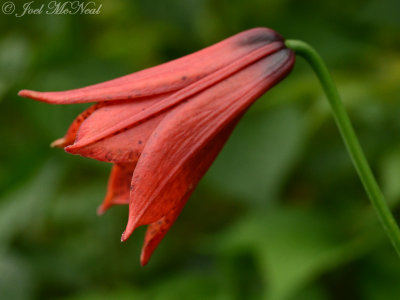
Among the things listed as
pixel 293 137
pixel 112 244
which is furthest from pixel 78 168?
pixel 293 137

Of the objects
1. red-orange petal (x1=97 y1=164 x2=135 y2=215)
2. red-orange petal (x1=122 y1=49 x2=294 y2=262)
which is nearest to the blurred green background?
red-orange petal (x1=97 y1=164 x2=135 y2=215)

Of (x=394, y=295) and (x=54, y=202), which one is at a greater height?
(x=394, y=295)

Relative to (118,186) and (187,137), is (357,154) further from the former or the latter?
(118,186)

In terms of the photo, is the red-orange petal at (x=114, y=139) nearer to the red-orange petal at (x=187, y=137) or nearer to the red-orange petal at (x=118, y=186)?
the red-orange petal at (x=187, y=137)

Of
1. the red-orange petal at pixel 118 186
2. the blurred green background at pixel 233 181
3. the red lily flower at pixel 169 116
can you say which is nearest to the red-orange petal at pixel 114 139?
the red lily flower at pixel 169 116

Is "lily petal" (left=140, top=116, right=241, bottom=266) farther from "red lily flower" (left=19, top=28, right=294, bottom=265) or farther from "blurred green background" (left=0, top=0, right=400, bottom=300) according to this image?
"blurred green background" (left=0, top=0, right=400, bottom=300)

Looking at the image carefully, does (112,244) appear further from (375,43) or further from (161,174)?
(161,174)
